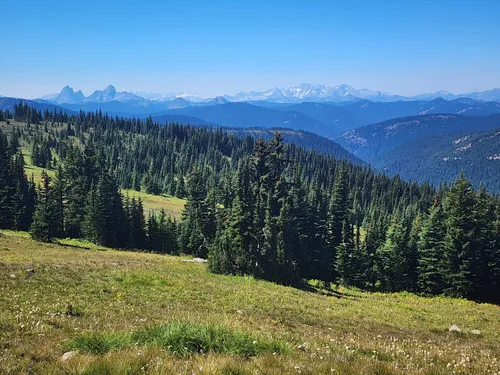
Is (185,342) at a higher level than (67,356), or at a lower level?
lower

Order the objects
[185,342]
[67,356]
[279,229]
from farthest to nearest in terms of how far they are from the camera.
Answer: [279,229] → [185,342] → [67,356]

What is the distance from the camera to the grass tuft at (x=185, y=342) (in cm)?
675

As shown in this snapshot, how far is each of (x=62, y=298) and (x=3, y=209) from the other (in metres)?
68.9

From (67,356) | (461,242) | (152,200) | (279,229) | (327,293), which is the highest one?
(67,356)

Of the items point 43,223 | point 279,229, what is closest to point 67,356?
point 279,229

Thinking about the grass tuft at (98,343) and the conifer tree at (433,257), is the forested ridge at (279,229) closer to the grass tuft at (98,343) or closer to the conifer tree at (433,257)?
the conifer tree at (433,257)

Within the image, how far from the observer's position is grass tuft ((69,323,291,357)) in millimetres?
6754

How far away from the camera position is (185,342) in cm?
702

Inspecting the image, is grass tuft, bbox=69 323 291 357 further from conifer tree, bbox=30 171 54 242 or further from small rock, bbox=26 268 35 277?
conifer tree, bbox=30 171 54 242

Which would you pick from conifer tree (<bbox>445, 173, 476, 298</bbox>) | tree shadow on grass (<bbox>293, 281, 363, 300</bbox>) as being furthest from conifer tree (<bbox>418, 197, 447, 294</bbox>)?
tree shadow on grass (<bbox>293, 281, 363, 300</bbox>)

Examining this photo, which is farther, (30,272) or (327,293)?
(327,293)

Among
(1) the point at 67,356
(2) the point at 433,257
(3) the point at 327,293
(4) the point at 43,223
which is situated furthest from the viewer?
(4) the point at 43,223

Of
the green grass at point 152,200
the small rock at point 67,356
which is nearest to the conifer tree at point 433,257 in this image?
the small rock at point 67,356

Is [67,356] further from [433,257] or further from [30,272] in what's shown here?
[433,257]
